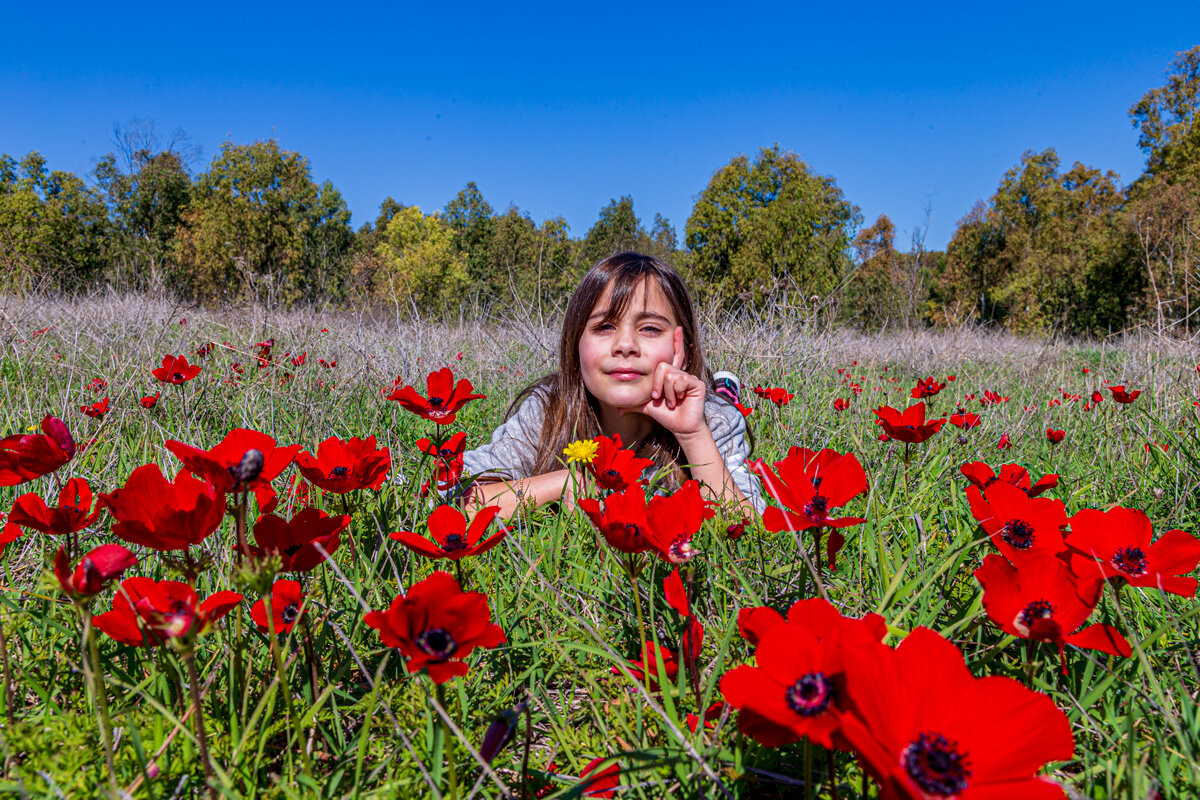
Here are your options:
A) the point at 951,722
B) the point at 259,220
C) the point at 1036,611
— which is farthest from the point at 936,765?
the point at 259,220

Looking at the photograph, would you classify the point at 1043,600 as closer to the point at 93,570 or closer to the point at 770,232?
the point at 93,570

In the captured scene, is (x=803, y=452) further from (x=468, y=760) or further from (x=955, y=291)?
(x=955, y=291)

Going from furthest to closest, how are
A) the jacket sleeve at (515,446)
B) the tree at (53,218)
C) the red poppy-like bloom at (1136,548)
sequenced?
the tree at (53,218) < the jacket sleeve at (515,446) < the red poppy-like bloom at (1136,548)

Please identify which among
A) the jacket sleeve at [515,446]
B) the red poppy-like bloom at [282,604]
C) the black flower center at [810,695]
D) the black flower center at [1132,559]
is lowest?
the jacket sleeve at [515,446]

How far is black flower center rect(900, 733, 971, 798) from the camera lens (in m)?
0.45

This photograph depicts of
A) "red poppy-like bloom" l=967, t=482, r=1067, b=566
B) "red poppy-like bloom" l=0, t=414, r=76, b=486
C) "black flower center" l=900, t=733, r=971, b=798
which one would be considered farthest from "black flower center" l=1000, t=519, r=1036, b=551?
"red poppy-like bloom" l=0, t=414, r=76, b=486

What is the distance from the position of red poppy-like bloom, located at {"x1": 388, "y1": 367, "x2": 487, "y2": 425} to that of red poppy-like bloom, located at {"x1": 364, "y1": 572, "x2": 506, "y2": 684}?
70 centimetres

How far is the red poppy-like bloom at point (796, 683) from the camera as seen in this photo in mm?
492

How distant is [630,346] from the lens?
7.33 ft

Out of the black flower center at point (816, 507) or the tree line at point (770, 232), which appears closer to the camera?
the black flower center at point (816, 507)

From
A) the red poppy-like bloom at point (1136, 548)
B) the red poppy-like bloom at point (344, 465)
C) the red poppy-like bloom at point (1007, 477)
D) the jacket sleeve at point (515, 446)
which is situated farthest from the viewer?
the jacket sleeve at point (515, 446)

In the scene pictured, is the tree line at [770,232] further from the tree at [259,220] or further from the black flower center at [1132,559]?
the black flower center at [1132,559]

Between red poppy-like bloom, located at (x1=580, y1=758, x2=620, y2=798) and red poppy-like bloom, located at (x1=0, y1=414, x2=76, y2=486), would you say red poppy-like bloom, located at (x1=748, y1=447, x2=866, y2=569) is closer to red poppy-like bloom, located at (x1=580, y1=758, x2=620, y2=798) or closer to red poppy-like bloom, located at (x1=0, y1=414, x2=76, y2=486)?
red poppy-like bloom, located at (x1=580, y1=758, x2=620, y2=798)

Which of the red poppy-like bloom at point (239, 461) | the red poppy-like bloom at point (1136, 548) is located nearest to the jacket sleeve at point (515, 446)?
the red poppy-like bloom at point (239, 461)
